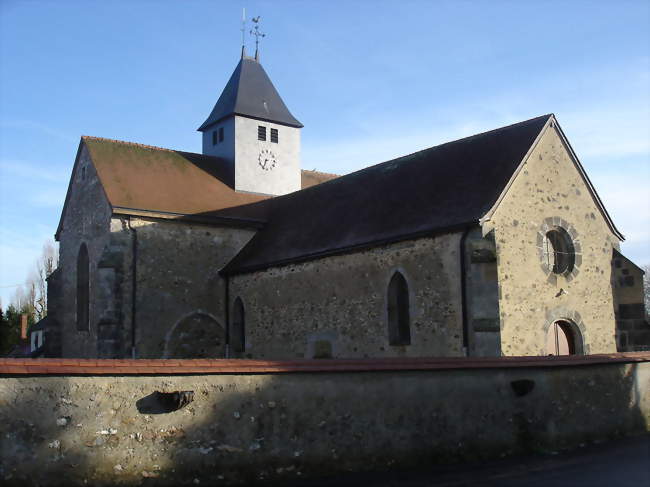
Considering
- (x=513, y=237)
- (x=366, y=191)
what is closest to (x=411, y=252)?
(x=513, y=237)

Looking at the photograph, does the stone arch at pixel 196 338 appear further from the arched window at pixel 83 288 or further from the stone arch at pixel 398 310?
the stone arch at pixel 398 310

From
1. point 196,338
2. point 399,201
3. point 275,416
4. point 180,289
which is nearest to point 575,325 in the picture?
point 399,201

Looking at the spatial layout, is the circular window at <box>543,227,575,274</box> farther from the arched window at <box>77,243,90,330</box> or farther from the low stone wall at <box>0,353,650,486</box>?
the arched window at <box>77,243,90,330</box>

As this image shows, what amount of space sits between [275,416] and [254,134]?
20.1m

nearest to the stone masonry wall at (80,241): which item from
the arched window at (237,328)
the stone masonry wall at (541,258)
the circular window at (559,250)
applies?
the arched window at (237,328)

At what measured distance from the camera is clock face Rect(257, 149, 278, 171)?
2717 cm

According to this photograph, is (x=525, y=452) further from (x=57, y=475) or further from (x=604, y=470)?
(x=57, y=475)

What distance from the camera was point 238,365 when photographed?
8.34 meters

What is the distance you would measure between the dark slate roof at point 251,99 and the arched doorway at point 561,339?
15.8 m

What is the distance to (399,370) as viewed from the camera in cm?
935

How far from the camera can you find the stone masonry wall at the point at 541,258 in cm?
1491

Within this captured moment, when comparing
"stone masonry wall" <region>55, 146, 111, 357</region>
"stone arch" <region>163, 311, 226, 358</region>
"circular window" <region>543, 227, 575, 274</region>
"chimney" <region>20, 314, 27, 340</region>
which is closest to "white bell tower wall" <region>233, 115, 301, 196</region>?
"stone masonry wall" <region>55, 146, 111, 357</region>

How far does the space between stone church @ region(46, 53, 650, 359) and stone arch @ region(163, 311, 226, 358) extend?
5cm

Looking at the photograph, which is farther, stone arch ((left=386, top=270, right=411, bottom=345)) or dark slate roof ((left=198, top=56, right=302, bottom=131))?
dark slate roof ((left=198, top=56, right=302, bottom=131))
